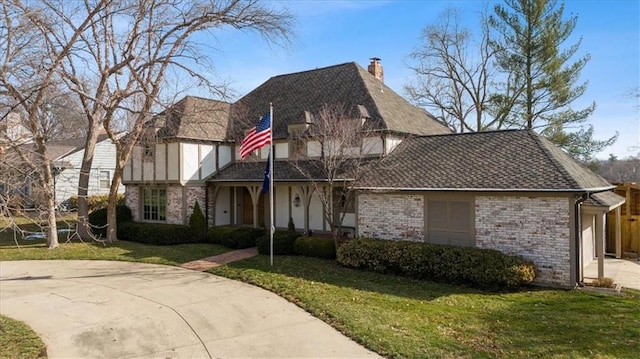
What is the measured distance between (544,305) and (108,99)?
17.4 meters

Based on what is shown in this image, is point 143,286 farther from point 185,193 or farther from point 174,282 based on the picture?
point 185,193

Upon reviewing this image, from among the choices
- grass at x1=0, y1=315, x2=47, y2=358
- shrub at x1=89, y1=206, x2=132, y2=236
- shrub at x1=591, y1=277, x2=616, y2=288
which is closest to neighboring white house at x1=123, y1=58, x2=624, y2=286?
shrub at x1=591, y1=277, x2=616, y2=288

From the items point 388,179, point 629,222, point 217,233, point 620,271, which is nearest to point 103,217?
point 217,233

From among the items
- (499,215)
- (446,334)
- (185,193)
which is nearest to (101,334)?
(446,334)

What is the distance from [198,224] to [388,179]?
30.5 ft

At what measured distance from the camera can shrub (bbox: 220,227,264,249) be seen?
17484mm

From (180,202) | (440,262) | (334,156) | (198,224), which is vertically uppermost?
(334,156)

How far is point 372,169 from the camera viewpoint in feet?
52.3

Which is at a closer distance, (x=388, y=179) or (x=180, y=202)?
(x=388, y=179)

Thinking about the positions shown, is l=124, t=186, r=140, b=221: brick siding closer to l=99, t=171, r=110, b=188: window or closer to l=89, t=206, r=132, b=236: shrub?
l=89, t=206, r=132, b=236: shrub

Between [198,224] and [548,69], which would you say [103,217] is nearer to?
[198,224]

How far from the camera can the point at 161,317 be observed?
29.5ft

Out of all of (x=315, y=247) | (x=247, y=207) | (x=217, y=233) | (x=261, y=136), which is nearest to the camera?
(x=261, y=136)

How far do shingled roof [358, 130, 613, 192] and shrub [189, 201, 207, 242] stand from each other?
831 centimetres
